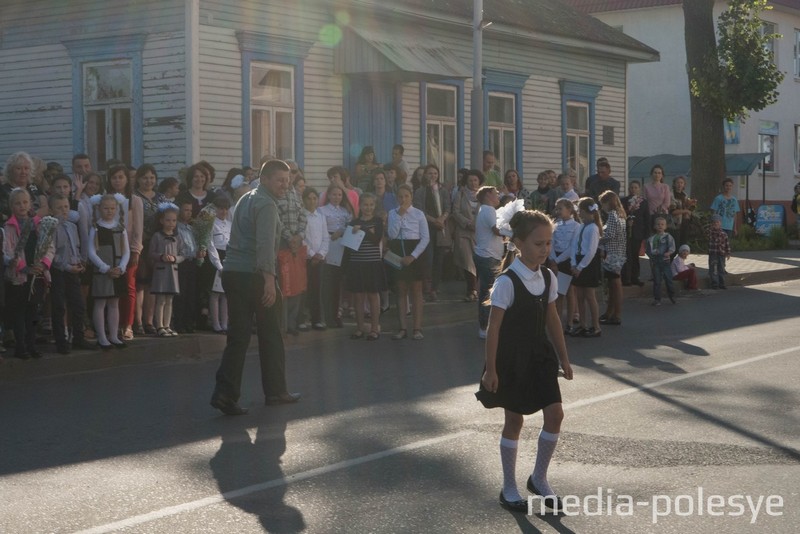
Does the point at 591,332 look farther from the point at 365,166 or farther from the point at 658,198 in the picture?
the point at 658,198

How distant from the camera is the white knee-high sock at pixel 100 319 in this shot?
1226 cm

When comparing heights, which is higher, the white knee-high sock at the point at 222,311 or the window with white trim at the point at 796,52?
the window with white trim at the point at 796,52

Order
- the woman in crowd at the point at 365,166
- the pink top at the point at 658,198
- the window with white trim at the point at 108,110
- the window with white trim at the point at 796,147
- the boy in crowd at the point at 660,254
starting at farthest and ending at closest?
the window with white trim at the point at 796,147, the pink top at the point at 658,198, the window with white trim at the point at 108,110, the woman in crowd at the point at 365,166, the boy in crowd at the point at 660,254

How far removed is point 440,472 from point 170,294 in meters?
6.80

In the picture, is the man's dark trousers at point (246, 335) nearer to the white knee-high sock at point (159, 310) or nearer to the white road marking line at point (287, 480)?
the white road marking line at point (287, 480)

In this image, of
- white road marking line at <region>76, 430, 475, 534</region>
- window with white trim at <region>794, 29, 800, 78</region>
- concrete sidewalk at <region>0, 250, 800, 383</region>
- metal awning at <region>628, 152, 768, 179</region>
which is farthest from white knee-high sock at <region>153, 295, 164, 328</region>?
window with white trim at <region>794, 29, 800, 78</region>

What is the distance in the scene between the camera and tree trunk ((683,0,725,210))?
95.1 ft

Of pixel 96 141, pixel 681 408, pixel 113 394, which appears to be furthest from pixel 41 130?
pixel 681 408

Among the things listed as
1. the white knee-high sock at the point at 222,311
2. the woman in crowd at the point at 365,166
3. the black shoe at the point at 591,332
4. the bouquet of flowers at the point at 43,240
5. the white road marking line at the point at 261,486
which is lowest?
the white road marking line at the point at 261,486

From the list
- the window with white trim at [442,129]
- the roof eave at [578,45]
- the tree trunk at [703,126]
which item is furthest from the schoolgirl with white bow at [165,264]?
the tree trunk at [703,126]

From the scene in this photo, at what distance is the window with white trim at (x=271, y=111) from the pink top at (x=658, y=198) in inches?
226

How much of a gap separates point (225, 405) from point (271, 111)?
11228mm

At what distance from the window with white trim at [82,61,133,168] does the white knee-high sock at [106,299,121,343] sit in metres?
7.21

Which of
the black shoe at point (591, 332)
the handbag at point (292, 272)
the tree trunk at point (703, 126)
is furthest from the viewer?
the tree trunk at point (703, 126)
